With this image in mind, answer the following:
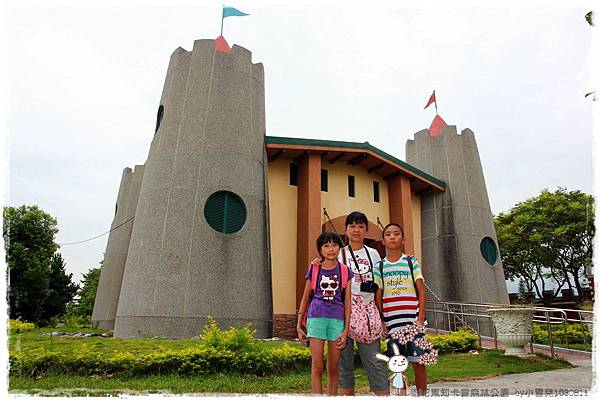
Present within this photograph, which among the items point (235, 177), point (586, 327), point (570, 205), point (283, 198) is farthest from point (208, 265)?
point (570, 205)

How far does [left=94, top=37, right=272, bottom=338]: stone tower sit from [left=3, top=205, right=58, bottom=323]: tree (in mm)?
13847

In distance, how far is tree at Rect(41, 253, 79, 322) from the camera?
3259cm

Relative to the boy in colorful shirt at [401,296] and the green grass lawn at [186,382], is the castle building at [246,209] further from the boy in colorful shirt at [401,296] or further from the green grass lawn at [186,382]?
the boy in colorful shirt at [401,296]

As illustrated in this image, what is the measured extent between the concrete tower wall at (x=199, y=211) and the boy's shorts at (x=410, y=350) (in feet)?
26.9

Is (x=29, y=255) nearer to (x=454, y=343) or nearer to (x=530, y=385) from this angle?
(x=454, y=343)

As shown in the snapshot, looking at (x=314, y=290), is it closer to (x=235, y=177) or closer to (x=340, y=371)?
(x=340, y=371)

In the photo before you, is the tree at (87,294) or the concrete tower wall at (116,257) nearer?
the concrete tower wall at (116,257)

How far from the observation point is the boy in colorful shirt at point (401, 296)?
421 cm

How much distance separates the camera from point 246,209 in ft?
42.7

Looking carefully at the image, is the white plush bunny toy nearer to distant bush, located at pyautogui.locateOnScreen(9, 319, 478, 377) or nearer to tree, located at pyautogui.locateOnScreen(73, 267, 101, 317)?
distant bush, located at pyautogui.locateOnScreen(9, 319, 478, 377)

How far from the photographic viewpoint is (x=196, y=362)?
23.6ft

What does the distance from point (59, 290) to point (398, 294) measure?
37064mm

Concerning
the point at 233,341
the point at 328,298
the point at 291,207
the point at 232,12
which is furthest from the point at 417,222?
the point at 328,298

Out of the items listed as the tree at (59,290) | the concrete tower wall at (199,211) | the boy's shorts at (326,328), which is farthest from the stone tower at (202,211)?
the tree at (59,290)
